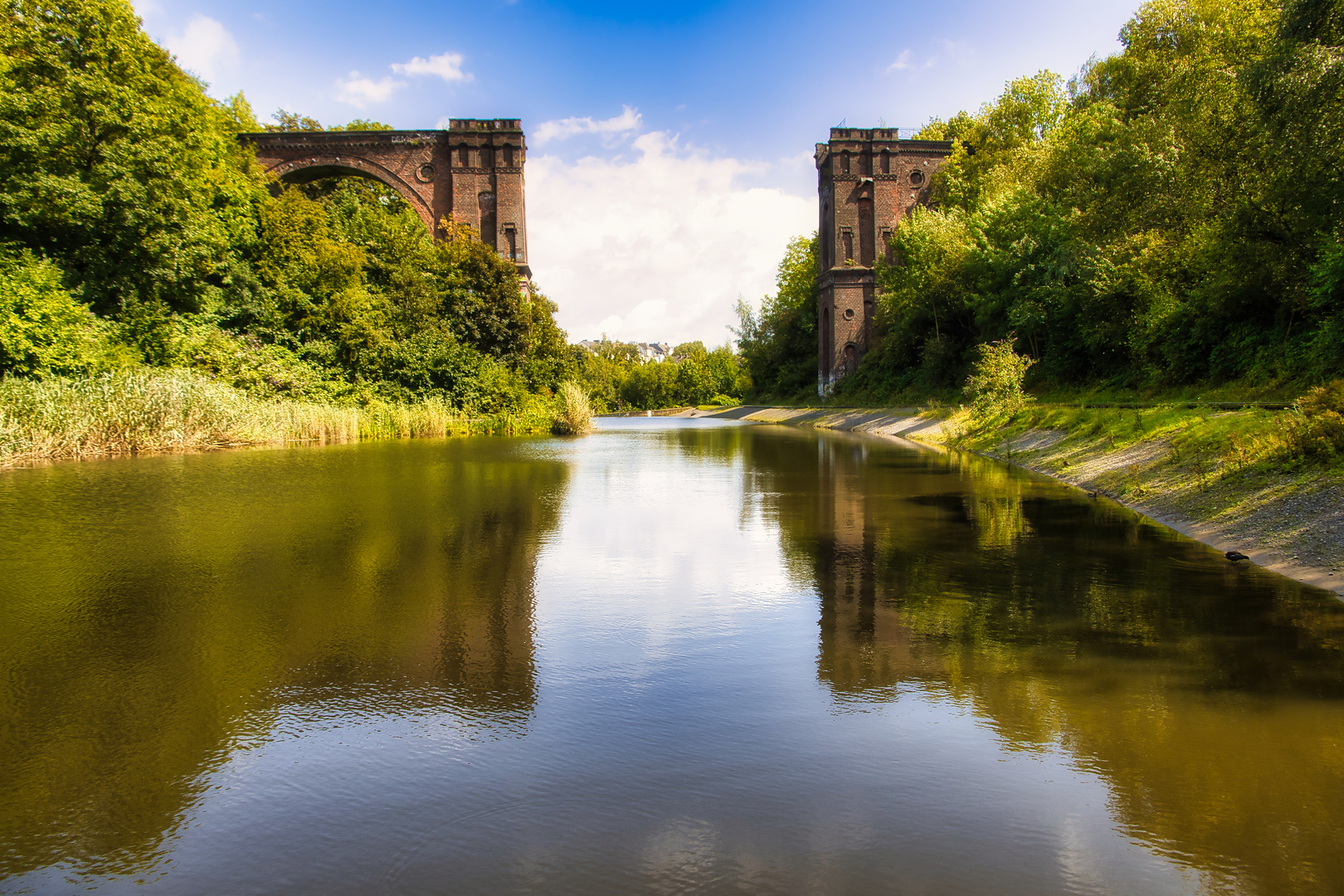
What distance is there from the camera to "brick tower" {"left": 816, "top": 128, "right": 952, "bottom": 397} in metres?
50.5

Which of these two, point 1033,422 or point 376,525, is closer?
point 376,525

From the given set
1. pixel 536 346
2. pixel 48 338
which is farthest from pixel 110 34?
pixel 536 346

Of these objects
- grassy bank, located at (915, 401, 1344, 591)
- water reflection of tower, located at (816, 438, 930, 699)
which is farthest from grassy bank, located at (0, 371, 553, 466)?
grassy bank, located at (915, 401, 1344, 591)

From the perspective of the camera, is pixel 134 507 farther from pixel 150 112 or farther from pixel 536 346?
pixel 536 346

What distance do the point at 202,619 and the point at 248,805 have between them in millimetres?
3090

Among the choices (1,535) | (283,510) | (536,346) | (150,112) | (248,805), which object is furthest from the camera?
(536,346)

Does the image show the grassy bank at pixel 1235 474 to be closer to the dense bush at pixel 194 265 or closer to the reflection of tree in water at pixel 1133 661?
the reflection of tree in water at pixel 1133 661

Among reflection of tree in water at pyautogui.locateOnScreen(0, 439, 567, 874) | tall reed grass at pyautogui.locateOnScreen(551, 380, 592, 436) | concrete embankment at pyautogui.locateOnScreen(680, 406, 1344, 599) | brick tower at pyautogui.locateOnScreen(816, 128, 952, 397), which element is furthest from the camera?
brick tower at pyautogui.locateOnScreen(816, 128, 952, 397)

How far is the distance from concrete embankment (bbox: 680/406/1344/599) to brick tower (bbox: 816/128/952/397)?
3534 centimetres

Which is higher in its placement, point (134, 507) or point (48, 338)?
point (48, 338)

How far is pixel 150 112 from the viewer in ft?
80.5

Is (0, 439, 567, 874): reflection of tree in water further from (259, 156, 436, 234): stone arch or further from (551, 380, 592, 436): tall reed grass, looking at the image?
(259, 156, 436, 234): stone arch

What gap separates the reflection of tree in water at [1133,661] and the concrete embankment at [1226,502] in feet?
1.21

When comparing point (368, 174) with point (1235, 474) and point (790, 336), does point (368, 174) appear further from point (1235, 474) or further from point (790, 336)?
point (1235, 474)
